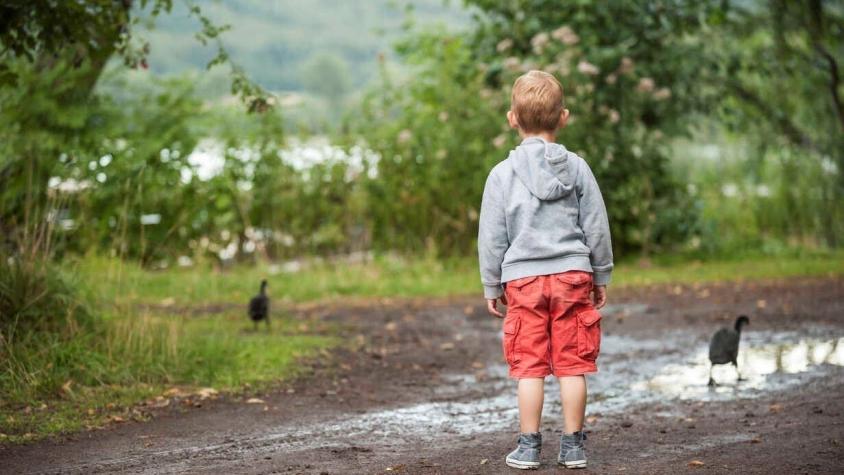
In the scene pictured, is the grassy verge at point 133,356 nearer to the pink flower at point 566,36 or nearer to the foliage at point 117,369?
the foliage at point 117,369

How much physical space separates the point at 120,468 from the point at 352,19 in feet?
64.1

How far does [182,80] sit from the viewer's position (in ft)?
45.2

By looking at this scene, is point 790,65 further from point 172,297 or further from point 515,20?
point 172,297

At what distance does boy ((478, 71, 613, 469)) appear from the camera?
435cm

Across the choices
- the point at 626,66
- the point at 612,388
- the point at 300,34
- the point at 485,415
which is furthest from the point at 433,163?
the point at 300,34

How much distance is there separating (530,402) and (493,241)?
0.71m

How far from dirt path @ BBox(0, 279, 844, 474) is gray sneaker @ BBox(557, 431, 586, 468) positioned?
0.09 metres

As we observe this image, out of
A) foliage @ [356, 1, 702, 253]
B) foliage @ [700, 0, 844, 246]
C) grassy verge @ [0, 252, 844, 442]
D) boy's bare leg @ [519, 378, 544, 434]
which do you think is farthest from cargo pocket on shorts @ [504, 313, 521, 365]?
foliage @ [700, 0, 844, 246]

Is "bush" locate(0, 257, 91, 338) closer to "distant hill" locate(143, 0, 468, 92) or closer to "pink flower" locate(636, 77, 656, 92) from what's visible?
"pink flower" locate(636, 77, 656, 92)

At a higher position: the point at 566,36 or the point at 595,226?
the point at 566,36

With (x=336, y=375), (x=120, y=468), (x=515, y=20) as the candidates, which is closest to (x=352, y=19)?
(x=515, y=20)

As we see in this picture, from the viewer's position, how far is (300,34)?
22.5 m

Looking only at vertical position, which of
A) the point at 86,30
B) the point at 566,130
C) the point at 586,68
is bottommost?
the point at 566,130

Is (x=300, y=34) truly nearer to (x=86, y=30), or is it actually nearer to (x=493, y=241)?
(x=86, y=30)
